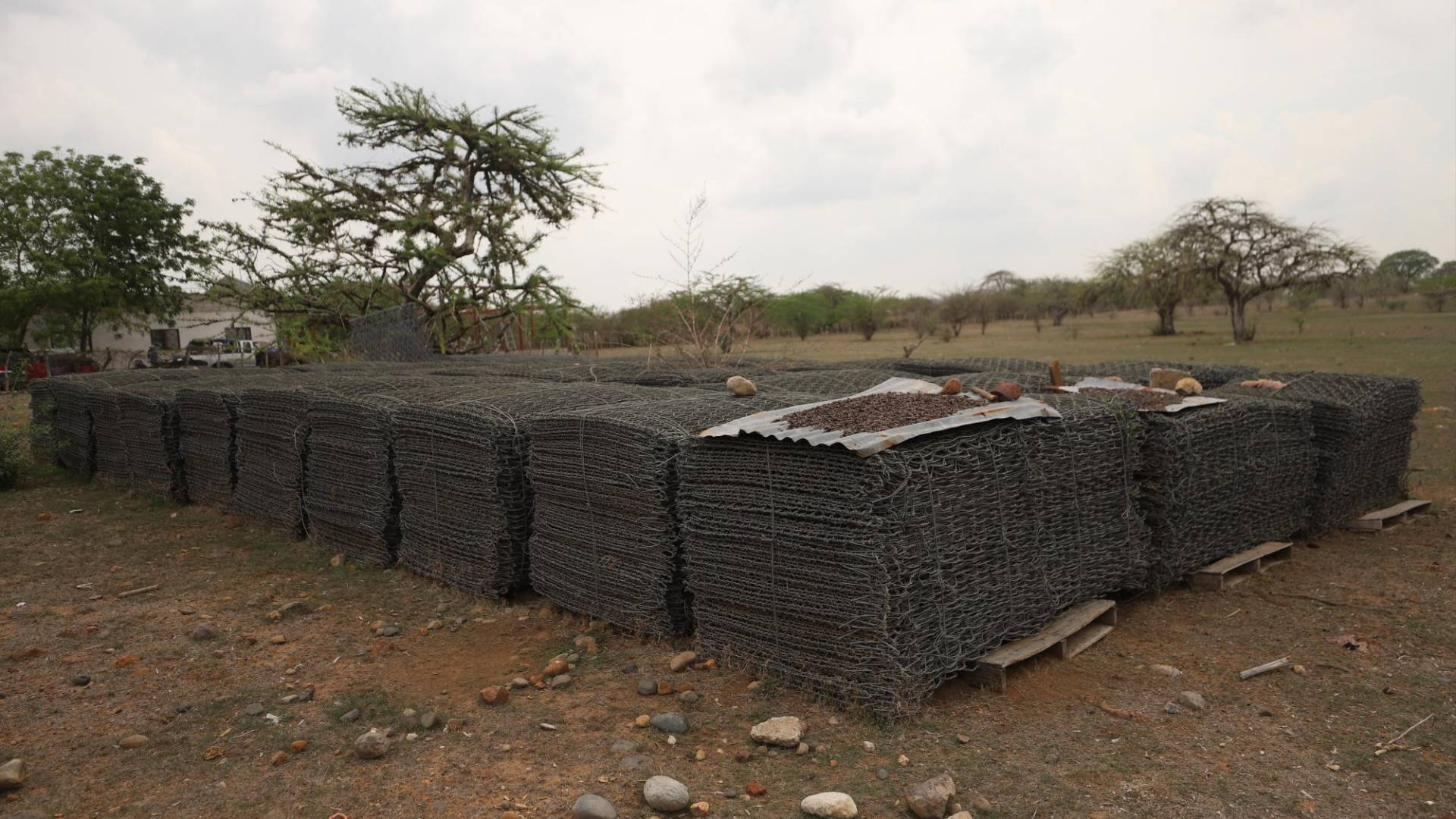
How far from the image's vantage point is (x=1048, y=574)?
4.46 m

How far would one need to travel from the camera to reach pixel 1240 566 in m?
5.64

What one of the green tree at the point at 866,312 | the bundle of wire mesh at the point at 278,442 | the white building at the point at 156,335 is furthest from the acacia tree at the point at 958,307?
the bundle of wire mesh at the point at 278,442

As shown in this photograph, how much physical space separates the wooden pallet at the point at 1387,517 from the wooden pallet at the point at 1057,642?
→ 3.14 meters

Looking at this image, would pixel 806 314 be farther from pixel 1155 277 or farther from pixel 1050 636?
pixel 1050 636

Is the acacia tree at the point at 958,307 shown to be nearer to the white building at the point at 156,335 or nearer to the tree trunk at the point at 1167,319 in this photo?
the tree trunk at the point at 1167,319

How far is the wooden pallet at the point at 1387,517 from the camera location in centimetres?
665

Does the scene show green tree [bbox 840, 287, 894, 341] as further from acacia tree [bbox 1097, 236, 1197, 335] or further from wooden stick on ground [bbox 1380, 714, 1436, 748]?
wooden stick on ground [bbox 1380, 714, 1436, 748]

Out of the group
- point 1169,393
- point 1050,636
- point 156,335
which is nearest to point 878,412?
point 1050,636

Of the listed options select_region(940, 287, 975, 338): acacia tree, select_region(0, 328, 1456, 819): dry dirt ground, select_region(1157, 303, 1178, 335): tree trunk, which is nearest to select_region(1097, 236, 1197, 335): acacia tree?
select_region(1157, 303, 1178, 335): tree trunk

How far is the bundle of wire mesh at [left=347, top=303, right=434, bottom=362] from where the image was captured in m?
16.6

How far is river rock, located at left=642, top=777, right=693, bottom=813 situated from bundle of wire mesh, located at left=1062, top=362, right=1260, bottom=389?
628 centimetres

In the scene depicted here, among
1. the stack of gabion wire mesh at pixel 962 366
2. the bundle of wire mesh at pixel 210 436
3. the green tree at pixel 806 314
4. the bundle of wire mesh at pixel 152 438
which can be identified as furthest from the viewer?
the green tree at pixel 806 314

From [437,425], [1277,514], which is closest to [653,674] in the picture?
[437,425]

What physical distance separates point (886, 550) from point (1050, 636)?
4.25ft
